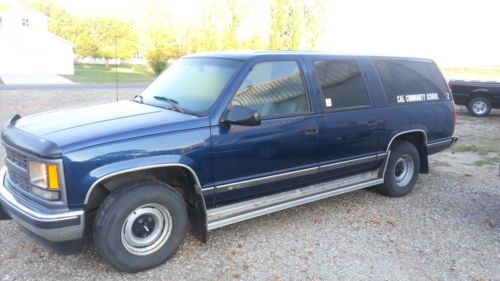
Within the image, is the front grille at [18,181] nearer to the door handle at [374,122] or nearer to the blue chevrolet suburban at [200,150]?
the blue chevrolet suburban at [200,150]

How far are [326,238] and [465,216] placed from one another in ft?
6.43

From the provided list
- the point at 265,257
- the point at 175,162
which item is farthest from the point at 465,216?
the point at 175,162

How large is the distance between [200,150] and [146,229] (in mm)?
833

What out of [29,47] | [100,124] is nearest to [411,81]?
[100,124]

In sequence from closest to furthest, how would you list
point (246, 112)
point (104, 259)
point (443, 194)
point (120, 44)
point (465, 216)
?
1. point (104, 259)
2. point (246, 112)
3. point (465, 216)
4. point (443, 194)
5. point (120, 44)

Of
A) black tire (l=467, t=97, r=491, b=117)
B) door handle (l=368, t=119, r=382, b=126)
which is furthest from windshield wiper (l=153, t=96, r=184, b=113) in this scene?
black tire (l=467, t=97, r=491, b=117)

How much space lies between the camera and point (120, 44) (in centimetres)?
5753

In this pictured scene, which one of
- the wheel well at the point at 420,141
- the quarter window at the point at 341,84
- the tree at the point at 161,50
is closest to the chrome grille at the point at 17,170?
the quarter window at the point at 341,84

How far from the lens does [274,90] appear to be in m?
4.36

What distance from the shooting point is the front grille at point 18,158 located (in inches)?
139

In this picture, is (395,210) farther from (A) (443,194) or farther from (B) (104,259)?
(B) (104,259)

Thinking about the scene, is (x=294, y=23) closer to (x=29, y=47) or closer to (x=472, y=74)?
(x=472, y=74)

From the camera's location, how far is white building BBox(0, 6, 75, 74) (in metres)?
38.3

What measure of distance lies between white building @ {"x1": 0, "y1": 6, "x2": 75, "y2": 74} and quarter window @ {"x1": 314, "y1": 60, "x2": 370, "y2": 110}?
40.1m
